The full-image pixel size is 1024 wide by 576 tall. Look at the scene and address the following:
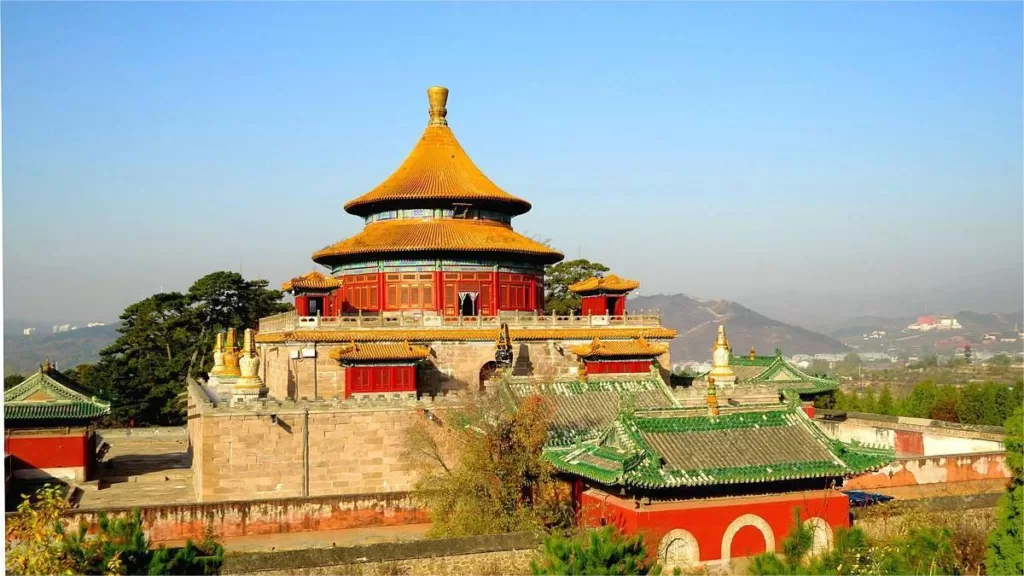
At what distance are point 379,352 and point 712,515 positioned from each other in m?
14.9

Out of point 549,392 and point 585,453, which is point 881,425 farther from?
point 585,453

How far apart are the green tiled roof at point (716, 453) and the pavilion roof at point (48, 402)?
18.0m

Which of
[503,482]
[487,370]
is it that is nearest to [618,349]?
[487,370]

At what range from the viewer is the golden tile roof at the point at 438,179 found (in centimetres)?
4006

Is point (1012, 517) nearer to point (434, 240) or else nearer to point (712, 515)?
point (712, 515)

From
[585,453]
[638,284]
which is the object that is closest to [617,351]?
[638,284]

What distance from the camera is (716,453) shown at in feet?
62.6

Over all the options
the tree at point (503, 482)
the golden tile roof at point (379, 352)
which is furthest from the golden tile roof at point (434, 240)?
the tree at point (503, 482)

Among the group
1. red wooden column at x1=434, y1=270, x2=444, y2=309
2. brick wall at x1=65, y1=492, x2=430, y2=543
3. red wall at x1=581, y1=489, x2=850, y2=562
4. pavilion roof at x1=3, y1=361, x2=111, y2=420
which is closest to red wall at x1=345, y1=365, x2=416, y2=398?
brick wall at x1=65, y1=492, x2=430, y2=543

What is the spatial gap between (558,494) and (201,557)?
7.87m

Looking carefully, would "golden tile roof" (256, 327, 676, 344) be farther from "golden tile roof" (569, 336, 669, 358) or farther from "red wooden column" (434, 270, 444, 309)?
"red wooden column" (434, 270, 444, 309)

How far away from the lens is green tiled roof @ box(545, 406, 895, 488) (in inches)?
719

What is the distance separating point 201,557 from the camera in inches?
645

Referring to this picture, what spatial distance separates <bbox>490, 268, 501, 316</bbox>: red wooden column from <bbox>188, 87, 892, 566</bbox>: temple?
0.06 m
